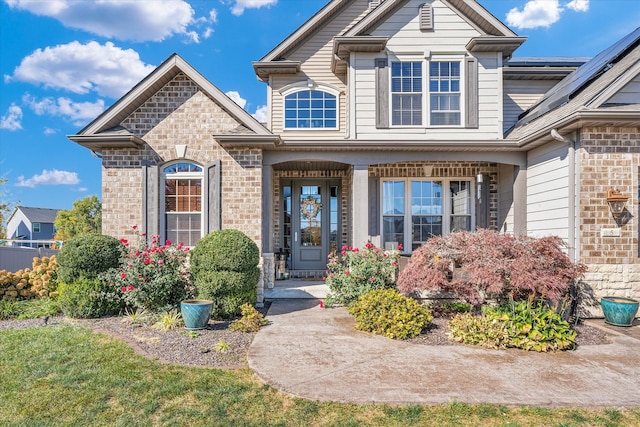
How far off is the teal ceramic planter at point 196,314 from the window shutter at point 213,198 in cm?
243

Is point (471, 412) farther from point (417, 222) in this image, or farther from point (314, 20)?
point (314, 20)

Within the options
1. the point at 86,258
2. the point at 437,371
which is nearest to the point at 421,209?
the point at 437,371

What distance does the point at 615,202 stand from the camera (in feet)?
20.6

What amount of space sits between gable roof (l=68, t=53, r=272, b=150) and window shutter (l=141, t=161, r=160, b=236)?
2.23 feet

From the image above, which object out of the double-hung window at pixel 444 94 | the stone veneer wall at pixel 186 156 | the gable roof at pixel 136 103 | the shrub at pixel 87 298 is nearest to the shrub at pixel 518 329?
the stone veneer wall at pixel 186 156

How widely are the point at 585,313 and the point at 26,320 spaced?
1018 cm

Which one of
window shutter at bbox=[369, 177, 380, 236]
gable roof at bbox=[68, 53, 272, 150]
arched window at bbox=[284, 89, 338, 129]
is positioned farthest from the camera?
arched window at bbox=[284, 89, 338, 129]

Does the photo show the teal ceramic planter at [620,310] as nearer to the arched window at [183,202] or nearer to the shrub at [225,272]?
the shrub at [225,272]

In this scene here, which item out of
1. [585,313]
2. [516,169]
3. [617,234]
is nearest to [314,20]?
[516,169]

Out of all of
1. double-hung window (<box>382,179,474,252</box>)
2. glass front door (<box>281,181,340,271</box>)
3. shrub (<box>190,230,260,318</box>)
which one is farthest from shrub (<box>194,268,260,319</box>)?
double-hung window (<box>382,179,474,252</box>)

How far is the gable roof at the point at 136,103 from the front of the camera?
752 cm

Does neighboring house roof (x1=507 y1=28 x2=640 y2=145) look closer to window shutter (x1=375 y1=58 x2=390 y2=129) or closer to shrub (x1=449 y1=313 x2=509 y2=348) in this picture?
window shutter (x1=375 y1=58 x2=390 y2=129)

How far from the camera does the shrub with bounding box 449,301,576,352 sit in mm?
4844

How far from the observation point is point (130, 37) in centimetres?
1252
